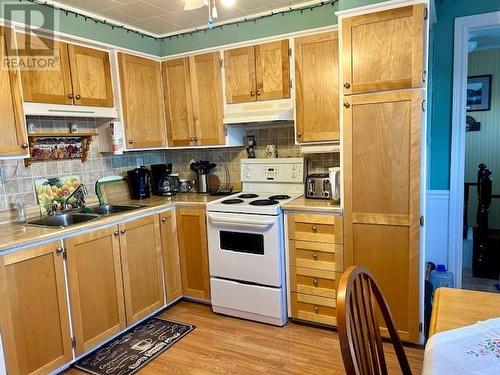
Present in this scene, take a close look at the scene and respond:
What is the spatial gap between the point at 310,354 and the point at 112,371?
1.28m

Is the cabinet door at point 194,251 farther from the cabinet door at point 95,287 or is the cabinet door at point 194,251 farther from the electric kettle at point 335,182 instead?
the electric kettle at point 335,182

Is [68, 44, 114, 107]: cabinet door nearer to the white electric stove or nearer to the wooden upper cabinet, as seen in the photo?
the wooden upper cabinet

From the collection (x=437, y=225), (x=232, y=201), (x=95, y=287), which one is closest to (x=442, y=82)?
(x=437, y=225)

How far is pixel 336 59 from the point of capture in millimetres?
2629

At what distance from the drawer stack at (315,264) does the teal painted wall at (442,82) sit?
3.64ft

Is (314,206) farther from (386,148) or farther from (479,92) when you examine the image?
(479,92)

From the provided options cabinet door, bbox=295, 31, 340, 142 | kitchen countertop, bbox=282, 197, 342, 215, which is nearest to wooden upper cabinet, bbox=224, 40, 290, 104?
cabinet door, bbox=295, 31, 340, 142

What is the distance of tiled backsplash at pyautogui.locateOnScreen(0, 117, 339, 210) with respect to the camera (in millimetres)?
2562

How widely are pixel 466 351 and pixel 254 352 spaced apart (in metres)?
1.69

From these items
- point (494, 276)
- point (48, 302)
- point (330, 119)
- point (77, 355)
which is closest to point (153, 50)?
point (330, 119)

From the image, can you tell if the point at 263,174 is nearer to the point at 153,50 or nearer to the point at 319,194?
the point at 319,194

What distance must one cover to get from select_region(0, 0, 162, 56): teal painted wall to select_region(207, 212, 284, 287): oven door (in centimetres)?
166

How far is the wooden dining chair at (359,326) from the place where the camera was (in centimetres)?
88

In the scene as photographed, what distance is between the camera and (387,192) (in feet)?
7.68
